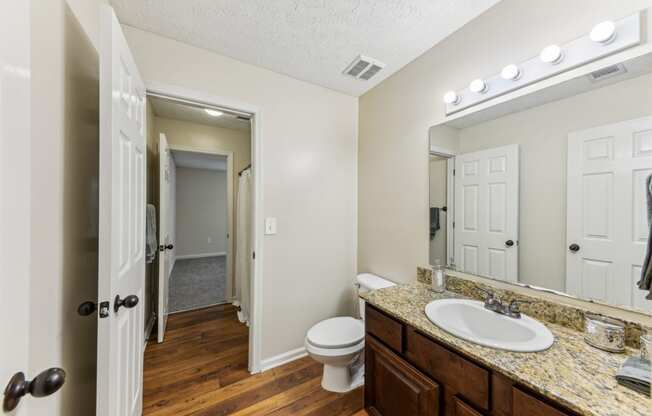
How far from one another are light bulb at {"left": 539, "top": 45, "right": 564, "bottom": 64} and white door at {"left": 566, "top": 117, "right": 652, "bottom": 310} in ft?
1.14

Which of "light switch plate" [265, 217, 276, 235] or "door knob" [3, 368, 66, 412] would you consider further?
"light switch plate" [265, 217, 276, 235]

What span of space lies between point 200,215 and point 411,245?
5.94 meters

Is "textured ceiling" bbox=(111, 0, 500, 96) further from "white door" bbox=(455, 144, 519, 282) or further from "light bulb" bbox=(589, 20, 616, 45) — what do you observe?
"white door" bbox=(455, 144, 519, 282)

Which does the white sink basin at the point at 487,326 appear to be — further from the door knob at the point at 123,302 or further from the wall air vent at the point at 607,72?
the door knob at the point at 123,302

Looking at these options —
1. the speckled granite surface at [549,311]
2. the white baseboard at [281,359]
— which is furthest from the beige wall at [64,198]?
the speckled granite surface at [549,311]

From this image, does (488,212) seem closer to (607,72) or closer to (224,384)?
(607,72)

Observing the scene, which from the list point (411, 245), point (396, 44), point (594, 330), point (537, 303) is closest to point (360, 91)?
point (396, 44)

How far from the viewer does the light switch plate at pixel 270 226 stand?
1975mm

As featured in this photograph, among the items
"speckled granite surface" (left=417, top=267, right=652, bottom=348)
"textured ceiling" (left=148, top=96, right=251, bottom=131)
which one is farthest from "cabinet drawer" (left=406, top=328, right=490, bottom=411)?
"textured ceiling" (left=148, top=96, right=251, bottom=131)

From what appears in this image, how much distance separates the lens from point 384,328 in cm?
133

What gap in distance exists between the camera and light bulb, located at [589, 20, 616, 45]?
973mm

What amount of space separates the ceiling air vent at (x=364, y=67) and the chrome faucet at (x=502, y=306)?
5.57ft

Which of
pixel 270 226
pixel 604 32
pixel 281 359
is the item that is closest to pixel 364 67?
pixel 604 32

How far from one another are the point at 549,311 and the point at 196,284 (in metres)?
4.34
